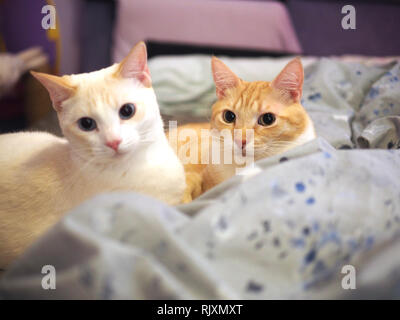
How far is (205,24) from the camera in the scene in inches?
87.4

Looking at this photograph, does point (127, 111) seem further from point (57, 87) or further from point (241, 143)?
point (241, 143)

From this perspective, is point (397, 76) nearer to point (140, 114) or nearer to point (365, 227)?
point (365, 227)

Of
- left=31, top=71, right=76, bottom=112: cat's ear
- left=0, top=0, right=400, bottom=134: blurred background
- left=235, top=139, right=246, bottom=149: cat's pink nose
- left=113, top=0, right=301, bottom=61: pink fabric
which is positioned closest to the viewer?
left=31, top=71, right=76, bottom=112: cat's ear

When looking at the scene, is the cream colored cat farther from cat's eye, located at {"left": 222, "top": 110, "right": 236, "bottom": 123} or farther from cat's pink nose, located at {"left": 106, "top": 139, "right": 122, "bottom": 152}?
cat's eye, located at {"left": 222, "top": 110, "right": 236, "bottom": 123}

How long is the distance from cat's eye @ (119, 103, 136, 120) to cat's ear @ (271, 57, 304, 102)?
1.28 ft

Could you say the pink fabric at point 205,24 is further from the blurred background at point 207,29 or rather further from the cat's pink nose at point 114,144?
the cat's pink nose at point 114,144

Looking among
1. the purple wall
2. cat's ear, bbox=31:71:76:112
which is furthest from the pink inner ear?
the purple wall

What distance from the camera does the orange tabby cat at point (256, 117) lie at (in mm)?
867

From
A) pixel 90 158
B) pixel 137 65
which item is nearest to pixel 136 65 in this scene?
pixel 137 65

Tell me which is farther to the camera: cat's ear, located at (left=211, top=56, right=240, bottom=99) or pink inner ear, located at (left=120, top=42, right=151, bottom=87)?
cat's ear, located at (left=211, top=56, right=240, bottom=99)

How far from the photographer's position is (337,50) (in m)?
2.16

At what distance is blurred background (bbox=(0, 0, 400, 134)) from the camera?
6.62 feet

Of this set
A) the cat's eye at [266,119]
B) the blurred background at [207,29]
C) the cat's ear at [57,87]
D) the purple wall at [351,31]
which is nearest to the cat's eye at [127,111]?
the cat's ear at [57,87]

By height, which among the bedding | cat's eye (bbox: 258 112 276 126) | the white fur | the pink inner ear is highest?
the pink inner ear
